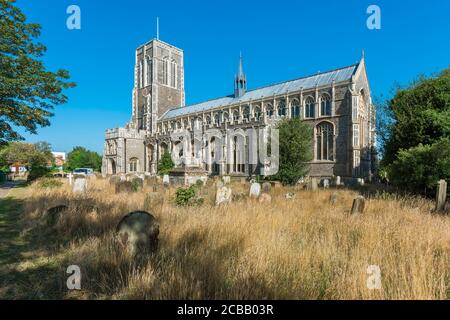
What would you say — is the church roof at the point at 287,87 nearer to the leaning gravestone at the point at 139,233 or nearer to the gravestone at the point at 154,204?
the gravestone at the point at 154,204

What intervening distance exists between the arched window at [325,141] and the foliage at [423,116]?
1243 centimetres

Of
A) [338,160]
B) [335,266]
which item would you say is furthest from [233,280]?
[338,160]

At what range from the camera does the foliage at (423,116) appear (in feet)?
38.8

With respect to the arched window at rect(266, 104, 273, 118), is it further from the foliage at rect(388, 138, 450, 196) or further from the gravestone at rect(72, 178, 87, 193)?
the gravestone at rect(72, 178, 87, 193)

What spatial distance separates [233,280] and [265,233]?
5.65 feet

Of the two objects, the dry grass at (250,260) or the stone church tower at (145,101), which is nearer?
the dry grass at (250,260)

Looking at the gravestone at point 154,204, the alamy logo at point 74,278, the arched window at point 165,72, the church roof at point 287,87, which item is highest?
the arched window at point 165,72

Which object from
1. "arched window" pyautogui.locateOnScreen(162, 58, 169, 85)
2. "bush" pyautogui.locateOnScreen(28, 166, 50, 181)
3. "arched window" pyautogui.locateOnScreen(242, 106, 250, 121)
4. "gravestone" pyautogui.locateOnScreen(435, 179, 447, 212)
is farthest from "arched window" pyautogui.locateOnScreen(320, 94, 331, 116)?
"arched window" pyautogui.locateOnScreen(162, 58, 169, 85)

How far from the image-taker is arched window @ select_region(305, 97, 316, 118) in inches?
1172

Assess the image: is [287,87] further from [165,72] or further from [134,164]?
[134,164]

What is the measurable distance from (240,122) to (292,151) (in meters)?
14.8

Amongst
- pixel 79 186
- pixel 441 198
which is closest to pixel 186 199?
pixel 79 186

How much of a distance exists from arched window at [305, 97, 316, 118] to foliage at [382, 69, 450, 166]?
47.1ft

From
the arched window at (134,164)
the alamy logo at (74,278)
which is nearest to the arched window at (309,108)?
the alamy logo at (74,278)
